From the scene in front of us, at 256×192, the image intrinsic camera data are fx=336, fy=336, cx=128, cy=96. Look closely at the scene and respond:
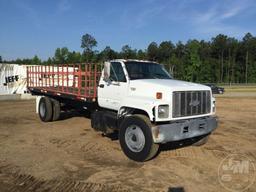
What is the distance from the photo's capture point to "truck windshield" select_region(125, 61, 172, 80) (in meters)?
9.13

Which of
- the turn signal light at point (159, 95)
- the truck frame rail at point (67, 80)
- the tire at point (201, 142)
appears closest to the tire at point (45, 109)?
the truck frame rail at point (67, 80)

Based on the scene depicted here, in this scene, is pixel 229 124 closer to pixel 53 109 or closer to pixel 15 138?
pixel 53 109

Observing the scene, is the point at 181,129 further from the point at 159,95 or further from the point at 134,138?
the point at 134,138

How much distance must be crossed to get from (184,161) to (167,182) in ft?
5.16

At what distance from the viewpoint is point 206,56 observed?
111375 mm

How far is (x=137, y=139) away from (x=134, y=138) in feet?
0.39

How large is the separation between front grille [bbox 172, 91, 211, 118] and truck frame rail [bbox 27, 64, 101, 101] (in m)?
3.04

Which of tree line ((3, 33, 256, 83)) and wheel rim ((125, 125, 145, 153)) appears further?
tree line ((3, 33, 256, 83))

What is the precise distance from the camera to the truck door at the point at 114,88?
29.6ft

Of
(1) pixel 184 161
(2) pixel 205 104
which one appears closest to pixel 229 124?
(2) pixel 205 104

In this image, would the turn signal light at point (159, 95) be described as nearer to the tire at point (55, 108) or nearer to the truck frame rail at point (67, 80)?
the truck frame rail at point (67, 80)

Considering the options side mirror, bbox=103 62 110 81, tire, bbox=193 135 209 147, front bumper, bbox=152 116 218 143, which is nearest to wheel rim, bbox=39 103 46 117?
side mirror, bbox=103 62 110 81

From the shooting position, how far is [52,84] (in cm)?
1316

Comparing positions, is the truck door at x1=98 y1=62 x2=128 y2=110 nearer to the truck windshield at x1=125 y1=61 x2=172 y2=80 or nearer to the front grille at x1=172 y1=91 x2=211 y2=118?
the truck windshield at x1=125 y1=61 x2=172 y2=80
